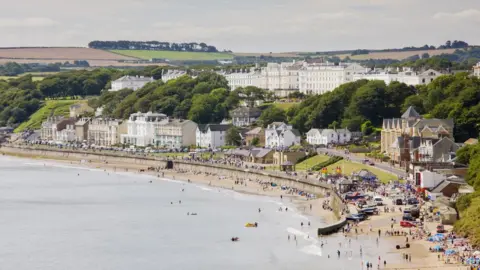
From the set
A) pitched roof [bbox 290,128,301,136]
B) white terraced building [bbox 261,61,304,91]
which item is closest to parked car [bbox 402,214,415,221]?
pitched roof [bbox 290,128,301,136]

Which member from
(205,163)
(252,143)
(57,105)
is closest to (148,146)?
(252,143)

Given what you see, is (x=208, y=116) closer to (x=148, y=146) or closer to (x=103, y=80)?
(x=148, y=146)

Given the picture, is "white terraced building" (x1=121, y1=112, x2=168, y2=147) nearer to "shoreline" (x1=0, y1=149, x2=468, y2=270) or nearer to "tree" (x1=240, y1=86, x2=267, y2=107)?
"shoreline" (x1=0, y1=149, x2=468, y2=270)

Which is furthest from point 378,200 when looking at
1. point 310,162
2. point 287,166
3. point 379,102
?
point 379,102

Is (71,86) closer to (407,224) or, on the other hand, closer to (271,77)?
(271,77)

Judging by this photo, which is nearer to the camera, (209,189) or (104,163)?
(209,189)
